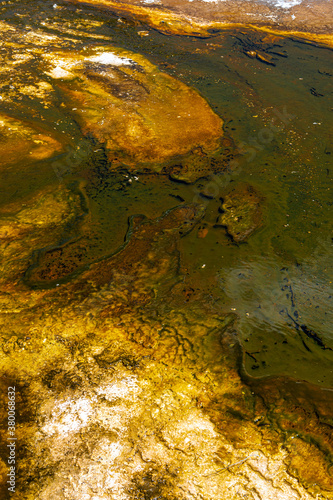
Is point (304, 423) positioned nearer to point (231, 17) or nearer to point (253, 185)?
point (253, 185)

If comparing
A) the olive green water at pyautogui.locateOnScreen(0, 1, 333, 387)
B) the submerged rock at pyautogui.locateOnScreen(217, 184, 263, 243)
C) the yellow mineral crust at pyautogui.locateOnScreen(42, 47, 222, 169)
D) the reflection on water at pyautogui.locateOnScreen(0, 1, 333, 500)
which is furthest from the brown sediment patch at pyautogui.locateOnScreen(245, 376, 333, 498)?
the yellow mineral crust at pyautogui.locateOnScreen(42, 47, 222, 169)

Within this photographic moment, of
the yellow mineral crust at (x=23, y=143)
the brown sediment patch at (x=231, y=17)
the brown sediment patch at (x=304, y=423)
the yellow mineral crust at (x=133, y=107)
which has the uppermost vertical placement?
the brown sediment patch at (x=231, y=17)

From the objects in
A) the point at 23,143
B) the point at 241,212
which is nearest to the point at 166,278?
the point at 241,212

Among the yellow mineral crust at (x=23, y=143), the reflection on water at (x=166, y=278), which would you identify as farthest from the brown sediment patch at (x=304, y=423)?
the yellow mineral crust at (x=23, y=143)

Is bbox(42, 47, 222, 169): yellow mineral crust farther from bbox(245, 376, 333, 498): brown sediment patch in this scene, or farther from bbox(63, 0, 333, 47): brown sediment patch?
bbox(245, 376, 333, 498): brown sediment patch

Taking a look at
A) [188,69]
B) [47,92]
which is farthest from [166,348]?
[188,69]

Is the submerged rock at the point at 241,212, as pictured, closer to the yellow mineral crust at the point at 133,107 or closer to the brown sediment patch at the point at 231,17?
the yellow mineral crust at the point at 133,107

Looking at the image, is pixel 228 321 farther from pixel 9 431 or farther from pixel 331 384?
pixel 9 431
